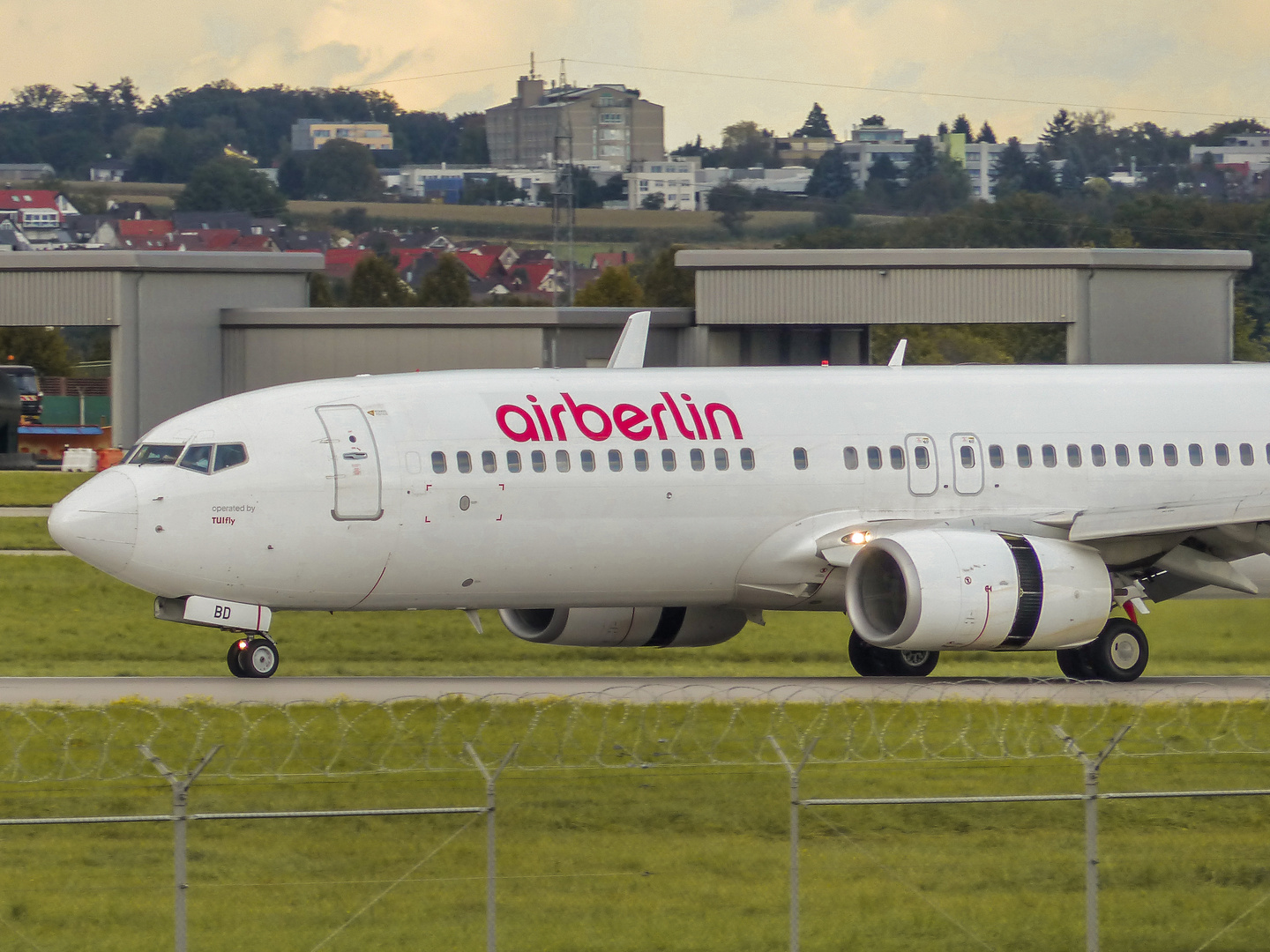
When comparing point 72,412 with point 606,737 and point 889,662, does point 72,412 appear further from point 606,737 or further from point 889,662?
point 606,737

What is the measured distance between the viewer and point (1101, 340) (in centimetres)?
5281

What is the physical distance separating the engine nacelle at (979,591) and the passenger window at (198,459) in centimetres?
787

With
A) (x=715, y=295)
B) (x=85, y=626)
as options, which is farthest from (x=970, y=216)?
(x=85, y=626)

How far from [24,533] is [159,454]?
1956 centimetres

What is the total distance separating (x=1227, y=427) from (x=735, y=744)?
1219cm

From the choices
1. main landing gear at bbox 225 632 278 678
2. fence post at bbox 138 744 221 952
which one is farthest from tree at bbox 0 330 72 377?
fence post at bbox 138 744 221 952

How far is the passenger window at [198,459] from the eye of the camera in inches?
947

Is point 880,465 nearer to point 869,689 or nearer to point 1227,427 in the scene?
point 869,689

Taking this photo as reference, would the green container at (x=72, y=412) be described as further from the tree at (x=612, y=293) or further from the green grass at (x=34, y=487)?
the tree at (x=612, y=293)

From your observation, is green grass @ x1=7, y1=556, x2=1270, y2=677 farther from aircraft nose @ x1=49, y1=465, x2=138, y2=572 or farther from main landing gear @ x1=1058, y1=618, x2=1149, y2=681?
aircraft nose @ x1=49, y1=465, x2=138, y2=572

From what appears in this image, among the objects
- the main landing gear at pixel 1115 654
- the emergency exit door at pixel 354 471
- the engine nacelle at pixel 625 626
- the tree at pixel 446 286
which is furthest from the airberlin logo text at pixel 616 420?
the tree at pixel 446 286

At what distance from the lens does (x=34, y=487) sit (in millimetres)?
51562

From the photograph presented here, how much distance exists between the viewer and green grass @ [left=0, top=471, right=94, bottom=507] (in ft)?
165

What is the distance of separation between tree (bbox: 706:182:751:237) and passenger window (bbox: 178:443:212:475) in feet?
448
